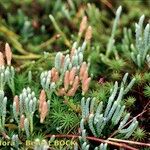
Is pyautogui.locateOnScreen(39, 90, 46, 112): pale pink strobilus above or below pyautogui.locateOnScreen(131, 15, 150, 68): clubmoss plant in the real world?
below

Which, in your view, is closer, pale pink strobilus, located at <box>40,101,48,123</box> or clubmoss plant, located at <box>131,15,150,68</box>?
pale pink strobilus, located at <box>40,101,48,123</box>

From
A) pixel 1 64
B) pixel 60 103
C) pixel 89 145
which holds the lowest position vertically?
pixel 89 145

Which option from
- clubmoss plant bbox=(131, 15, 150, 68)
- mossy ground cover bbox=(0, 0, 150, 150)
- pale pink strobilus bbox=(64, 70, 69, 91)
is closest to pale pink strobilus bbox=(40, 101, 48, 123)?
mossy ground cover bbox=(0, 0, 150, 150)

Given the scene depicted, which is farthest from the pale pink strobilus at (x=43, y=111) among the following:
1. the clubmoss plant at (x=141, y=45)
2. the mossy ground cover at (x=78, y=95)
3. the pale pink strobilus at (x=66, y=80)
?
the clubmoss plant at (x=141, y=45)

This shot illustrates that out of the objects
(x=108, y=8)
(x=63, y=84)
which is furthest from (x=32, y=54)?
(x=108, y=8)

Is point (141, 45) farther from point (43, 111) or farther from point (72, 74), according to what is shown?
point (43, 111)

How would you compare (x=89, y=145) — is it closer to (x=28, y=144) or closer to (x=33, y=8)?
(x=28, y=144)

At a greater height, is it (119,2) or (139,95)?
(119,2)

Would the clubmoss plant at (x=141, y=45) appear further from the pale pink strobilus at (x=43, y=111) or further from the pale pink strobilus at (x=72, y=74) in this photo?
the pale pink strobilus at (x=43, y=111)

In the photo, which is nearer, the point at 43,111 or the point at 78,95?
the point at 43,111

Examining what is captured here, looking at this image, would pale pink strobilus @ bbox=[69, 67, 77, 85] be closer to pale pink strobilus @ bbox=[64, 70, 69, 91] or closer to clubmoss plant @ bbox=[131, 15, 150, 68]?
pale pink strobilus @ bbox=[64, 70, 69, 91]

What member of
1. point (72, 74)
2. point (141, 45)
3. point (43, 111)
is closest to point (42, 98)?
point (43, 111)
